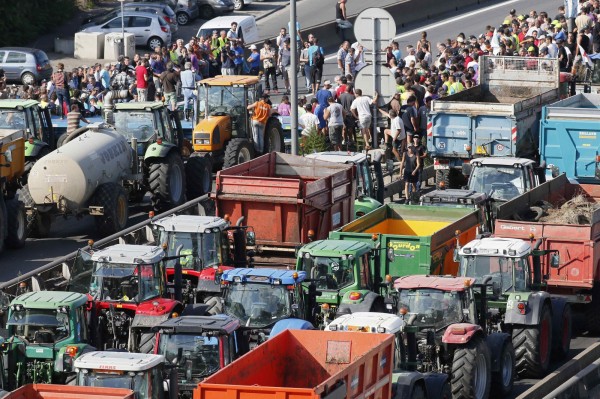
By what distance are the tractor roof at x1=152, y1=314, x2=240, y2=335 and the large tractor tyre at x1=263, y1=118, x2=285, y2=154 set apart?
51.9 ft

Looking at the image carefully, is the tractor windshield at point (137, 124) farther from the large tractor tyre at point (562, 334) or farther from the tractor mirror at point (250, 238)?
the large tractor tyre at point (562, 334)

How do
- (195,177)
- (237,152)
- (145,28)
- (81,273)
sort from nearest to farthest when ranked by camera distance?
1. (81,273)
2. (195,177)
3. (237,152)
4. (145,28)

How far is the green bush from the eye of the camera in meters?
55.2

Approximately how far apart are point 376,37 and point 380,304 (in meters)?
9.67

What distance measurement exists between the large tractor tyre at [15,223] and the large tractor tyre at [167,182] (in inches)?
126

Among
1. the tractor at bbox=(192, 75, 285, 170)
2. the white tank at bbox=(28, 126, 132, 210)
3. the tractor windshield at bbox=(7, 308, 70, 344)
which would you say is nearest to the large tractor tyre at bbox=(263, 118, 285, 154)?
the tractor at bbox=(192, 75, 285, 170)

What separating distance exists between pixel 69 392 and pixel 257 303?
4.78 metres

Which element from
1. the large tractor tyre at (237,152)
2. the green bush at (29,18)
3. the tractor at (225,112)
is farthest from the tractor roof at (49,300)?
the green bush at (29,18)

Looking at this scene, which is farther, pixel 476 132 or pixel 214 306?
pixel 476 132

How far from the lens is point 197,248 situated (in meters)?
24.9

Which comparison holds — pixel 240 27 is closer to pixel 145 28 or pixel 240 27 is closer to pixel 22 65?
pixel 145 28

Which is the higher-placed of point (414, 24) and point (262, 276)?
point (414, 24)

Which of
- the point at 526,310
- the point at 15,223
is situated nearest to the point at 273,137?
the point at 15,223

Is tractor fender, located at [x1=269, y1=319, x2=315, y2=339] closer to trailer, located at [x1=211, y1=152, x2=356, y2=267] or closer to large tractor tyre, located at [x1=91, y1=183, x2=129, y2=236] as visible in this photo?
trailer, located at [x1=211, y1=152, x2=356, y2=267]
